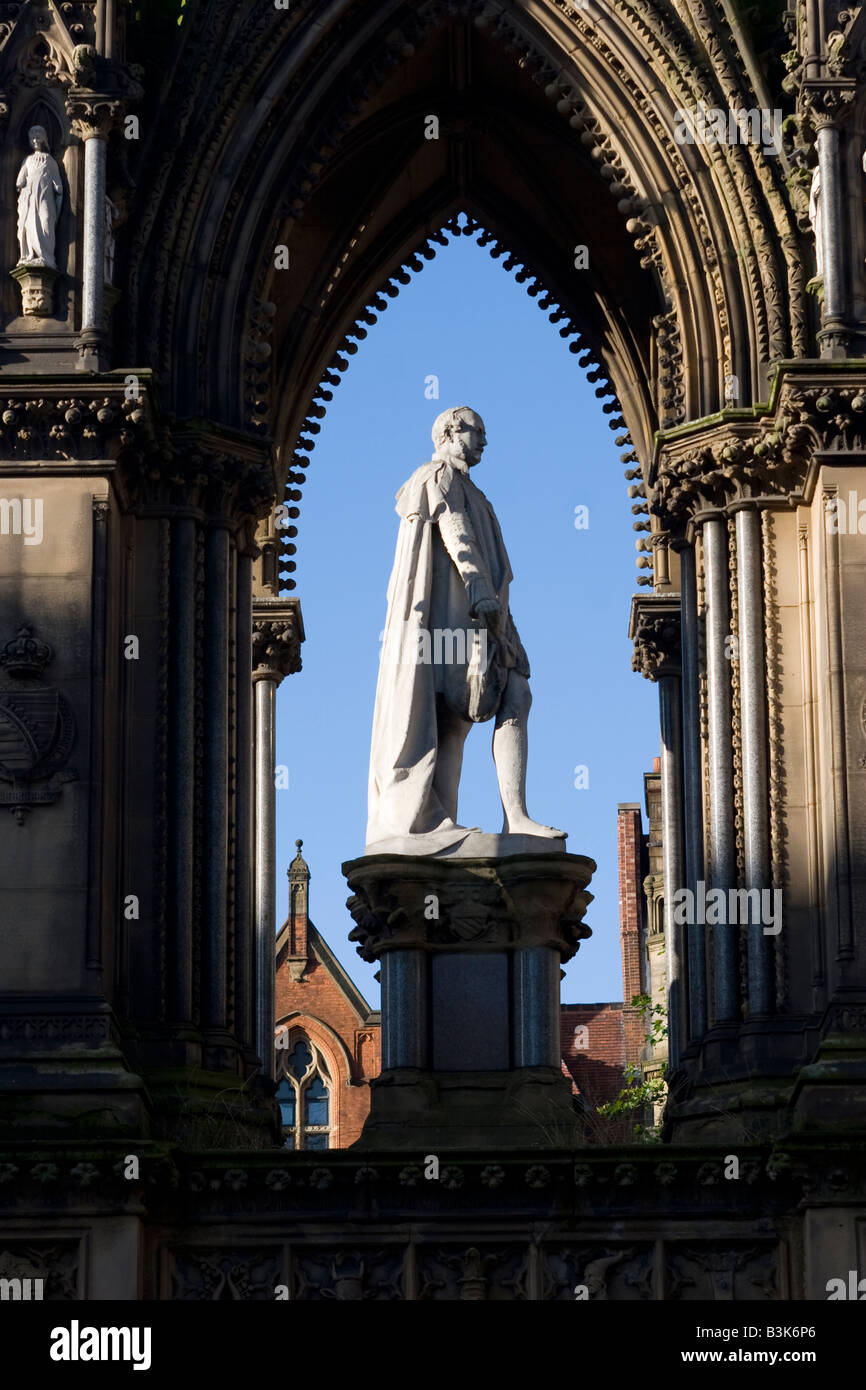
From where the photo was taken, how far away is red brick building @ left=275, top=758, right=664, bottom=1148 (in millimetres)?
57062

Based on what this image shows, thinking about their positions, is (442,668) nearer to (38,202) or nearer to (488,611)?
(488,611)

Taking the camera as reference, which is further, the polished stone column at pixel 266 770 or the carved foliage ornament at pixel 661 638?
the carved foliage ornament at pixel 661 638

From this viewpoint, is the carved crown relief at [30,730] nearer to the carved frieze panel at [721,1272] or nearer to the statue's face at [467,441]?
the statue's face at [467,441]

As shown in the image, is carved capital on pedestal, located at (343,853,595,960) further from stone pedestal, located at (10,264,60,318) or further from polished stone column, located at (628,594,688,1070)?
stone pedestal, located at (10,264,60,318)

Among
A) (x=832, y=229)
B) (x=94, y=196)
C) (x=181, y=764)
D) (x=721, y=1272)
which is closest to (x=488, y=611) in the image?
(x=181, y=764)

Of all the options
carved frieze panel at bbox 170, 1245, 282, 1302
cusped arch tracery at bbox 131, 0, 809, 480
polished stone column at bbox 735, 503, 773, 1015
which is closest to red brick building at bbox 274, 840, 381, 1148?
cusped arch tracery at bbox 131, 0, 809, 480

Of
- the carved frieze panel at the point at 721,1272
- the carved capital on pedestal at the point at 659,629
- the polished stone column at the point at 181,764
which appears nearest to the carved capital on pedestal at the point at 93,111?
the polished stone column at the point at 181,764

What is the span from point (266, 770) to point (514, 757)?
15.2ft

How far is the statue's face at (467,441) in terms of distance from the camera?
3125 cm

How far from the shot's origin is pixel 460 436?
31.3m

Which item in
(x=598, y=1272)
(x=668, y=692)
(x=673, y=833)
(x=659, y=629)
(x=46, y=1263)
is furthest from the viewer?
(x=659, y=629)

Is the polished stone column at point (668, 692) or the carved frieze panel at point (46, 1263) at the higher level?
the polished stone column at point (668, 692)

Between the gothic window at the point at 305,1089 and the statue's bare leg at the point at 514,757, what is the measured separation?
90.4 feet
